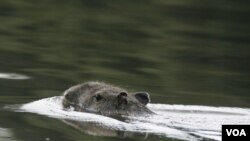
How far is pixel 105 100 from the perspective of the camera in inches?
605

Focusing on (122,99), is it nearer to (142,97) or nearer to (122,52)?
(142,97)

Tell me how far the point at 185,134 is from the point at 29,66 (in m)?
8.22

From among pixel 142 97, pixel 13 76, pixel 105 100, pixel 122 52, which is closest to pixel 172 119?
pixel 142 97

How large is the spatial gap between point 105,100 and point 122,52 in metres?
10.2

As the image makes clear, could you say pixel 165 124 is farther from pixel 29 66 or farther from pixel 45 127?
pixel 29 66

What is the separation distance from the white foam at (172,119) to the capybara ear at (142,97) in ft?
1.01

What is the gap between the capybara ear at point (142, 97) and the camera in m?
15.3

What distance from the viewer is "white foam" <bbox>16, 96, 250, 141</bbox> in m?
13.5

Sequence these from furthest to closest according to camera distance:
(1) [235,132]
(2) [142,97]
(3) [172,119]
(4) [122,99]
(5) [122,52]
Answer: (5) [122,52] → (2) [142,97] → (4) [122,99] → (3) [172,119] → (1) [235,132]

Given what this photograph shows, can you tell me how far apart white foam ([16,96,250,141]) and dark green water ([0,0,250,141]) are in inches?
18.0

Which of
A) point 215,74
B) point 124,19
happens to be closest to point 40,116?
point 215,74

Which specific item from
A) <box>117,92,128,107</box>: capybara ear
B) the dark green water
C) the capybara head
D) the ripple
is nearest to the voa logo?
the dark green water

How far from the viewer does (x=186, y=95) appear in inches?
724

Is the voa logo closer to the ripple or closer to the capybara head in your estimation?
the capybara head
